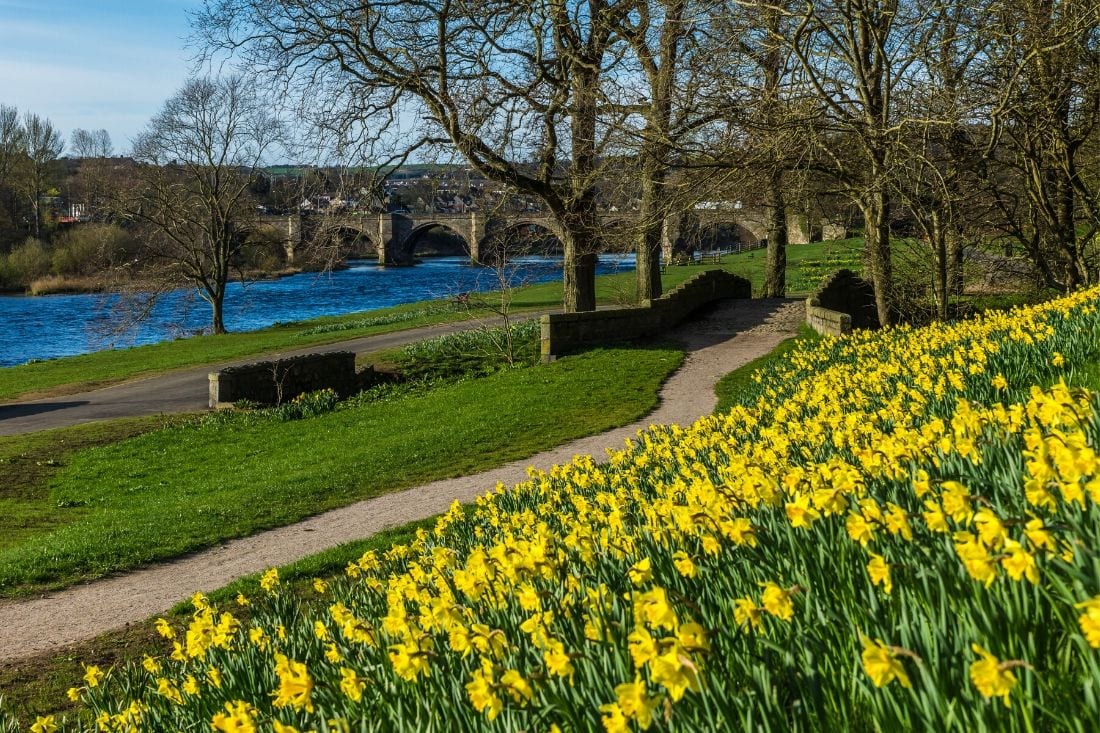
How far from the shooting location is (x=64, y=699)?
6.01m

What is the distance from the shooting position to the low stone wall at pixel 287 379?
1883 cm

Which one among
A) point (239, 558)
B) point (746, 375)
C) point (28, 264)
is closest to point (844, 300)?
point (746, 375)

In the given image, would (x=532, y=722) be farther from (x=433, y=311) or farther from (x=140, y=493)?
(x=433, y=311)

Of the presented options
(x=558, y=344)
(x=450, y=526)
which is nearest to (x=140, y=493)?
(x=450, y=526)

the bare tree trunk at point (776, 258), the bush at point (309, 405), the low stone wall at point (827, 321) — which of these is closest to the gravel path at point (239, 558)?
the low stone wall at point (827, 321)

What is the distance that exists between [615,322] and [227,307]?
3371 cm

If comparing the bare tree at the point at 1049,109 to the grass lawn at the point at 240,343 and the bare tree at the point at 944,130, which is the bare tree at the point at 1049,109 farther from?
the grass lawn at the point at 240,343

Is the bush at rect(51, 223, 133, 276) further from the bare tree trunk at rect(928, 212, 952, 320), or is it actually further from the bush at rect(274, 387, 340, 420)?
the bare tree trunk at rect(928, 212, 952, 320)

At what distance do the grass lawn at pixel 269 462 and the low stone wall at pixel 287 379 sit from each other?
171cm

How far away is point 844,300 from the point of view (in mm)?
25234

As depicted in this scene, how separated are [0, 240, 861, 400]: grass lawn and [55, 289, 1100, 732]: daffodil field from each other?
15531mm

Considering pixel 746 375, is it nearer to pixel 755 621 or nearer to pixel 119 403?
pixel 119 403

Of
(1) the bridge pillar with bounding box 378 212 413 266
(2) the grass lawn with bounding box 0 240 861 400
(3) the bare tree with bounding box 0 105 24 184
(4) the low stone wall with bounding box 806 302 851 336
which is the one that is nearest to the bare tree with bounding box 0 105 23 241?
(3) the bare tree with bounding box 0 105 24 184

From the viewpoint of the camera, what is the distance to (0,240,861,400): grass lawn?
24.1 meters
